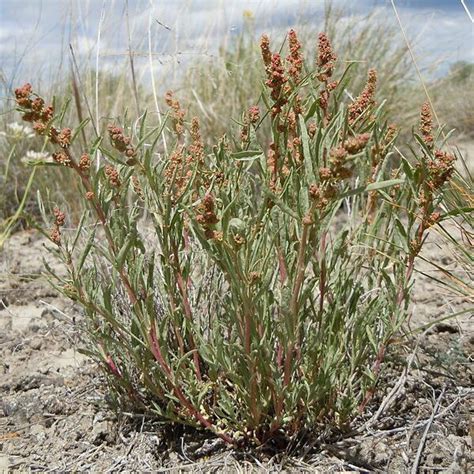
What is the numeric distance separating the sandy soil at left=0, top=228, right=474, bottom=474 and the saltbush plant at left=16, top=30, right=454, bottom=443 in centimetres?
7

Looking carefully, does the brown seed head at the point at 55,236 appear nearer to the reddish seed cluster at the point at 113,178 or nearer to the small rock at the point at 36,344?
the reddish seed cluster at the point at 113,178

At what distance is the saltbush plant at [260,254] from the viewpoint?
1.22 metres

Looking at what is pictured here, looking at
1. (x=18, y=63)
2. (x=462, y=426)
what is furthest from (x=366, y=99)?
(x=18, y=63)

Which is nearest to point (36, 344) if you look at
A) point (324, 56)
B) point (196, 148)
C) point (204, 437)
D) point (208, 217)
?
point (204, 437)

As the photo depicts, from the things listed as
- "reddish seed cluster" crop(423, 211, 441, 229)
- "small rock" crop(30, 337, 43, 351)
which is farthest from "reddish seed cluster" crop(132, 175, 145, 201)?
"small rock" crop(30, 337, 43, 351)

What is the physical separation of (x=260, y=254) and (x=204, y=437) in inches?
21.9

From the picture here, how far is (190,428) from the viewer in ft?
5.50

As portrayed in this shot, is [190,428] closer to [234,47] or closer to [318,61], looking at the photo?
[318,61]

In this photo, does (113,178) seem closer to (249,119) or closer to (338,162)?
(249,119)

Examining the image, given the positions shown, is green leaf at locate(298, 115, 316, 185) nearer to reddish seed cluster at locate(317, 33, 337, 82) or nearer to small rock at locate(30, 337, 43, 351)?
reddish seed cluster at locate(317, 33, 337, 82)

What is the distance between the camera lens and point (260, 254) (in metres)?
1.35

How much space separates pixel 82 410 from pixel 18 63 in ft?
10.2

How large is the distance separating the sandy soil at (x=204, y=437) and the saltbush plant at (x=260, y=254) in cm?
7

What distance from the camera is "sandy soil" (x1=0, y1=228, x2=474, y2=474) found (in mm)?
1514
